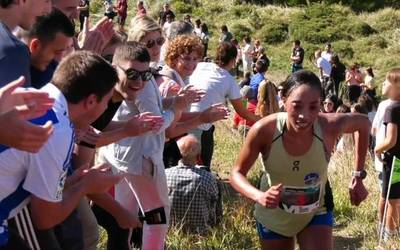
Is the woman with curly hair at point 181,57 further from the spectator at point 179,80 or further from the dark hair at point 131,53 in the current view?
the dark hair at point 131,53

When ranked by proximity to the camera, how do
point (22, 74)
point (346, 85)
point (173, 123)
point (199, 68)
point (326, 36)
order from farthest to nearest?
1. point (326, 36)
2. point (346, 85)
3. point (199, 68)
4. point (173, 123)
5. point (22, 74)

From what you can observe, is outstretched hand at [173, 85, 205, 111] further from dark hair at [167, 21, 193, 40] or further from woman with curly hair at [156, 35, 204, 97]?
dark hair at [167, 21, 193, 40]

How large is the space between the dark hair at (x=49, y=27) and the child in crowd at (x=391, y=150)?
327cm

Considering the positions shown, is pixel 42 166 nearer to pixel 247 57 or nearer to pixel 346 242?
pixel 346 242

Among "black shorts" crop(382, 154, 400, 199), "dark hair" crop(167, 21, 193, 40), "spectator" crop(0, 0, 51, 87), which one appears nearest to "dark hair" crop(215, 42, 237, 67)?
"dark hair" crop(167, 21, 193, 40)

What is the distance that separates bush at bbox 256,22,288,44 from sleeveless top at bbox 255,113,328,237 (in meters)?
29.4

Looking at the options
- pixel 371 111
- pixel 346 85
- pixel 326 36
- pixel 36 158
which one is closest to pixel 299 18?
pixel 326 36

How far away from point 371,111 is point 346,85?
880cm

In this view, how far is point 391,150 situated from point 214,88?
66.2 inches

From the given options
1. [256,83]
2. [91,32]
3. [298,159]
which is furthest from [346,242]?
[256,83]

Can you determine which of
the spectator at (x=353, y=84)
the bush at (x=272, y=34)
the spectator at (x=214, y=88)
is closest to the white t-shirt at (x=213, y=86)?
the spectator at (x=214, y=88)

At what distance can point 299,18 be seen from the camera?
117 ft

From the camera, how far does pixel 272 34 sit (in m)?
33.8

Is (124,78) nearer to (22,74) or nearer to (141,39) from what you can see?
(141,39)
